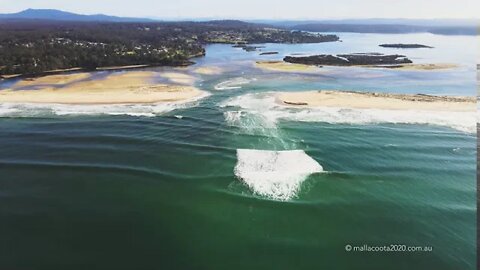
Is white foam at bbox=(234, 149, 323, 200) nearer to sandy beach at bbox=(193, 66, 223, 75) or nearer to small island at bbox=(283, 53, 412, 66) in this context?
sandy beach at bbox=(193, 66, 223, 75)

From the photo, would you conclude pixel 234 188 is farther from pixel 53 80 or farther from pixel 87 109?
pixel 53 80

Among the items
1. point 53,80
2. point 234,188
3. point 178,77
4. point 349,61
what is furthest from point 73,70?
point 234,188

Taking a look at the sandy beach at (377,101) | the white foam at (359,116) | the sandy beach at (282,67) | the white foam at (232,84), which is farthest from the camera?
the sandy beach at (282,67)

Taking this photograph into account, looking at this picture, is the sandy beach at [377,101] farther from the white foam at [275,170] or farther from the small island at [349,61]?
the small island at [349,61]

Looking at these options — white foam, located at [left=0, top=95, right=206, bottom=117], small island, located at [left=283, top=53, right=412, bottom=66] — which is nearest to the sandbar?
small island, located at [left=283, top=53, right=412, bottom=66]

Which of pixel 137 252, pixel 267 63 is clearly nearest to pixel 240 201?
pixel 137 252

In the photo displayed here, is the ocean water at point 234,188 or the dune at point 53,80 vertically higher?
the dune at point 53,80

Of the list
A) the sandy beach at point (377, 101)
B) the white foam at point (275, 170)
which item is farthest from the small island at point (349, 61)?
the white foam at point (275, 170)

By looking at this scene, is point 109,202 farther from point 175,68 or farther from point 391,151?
point 175,68
